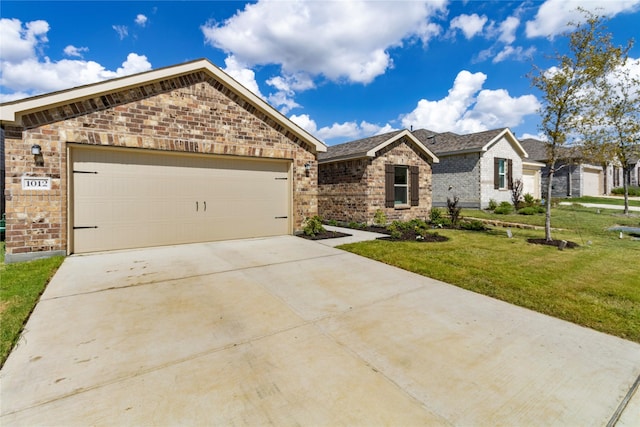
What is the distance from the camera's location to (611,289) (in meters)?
4.27

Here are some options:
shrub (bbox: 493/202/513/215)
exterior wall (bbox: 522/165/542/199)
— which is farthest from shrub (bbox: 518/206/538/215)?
exterior wall (bbox: 522/165/542/199)

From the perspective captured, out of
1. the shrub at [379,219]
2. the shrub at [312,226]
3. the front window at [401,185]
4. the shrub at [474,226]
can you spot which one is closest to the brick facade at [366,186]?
the shrub at [379,219]

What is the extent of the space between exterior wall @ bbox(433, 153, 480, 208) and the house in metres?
11.9

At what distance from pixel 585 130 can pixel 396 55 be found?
29.6 ft

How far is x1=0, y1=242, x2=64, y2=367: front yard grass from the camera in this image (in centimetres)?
282

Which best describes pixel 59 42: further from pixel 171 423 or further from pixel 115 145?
pixel 171 423

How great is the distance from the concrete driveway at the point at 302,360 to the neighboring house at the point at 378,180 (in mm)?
7336

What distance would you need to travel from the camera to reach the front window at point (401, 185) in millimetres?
12359

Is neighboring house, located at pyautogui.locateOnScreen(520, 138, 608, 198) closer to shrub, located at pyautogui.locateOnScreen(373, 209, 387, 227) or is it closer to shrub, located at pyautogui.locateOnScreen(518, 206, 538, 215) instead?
shrub, located at pyautogui.locateOnScreen(518, 206, 538, 215)

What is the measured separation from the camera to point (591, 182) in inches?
1011

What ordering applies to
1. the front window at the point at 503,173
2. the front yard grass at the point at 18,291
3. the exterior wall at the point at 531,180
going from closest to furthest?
the front yard grass at the point at 18,291, the front window at the point at 503,173, the exterior wall at the point at 531,180

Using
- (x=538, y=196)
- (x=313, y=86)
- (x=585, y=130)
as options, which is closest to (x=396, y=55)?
(x=313, y=86)

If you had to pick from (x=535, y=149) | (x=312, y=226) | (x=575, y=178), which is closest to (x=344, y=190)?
(x=312, y=226)

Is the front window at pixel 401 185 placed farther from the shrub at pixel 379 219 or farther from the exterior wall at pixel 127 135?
the exterior wall at pixel 127 135
